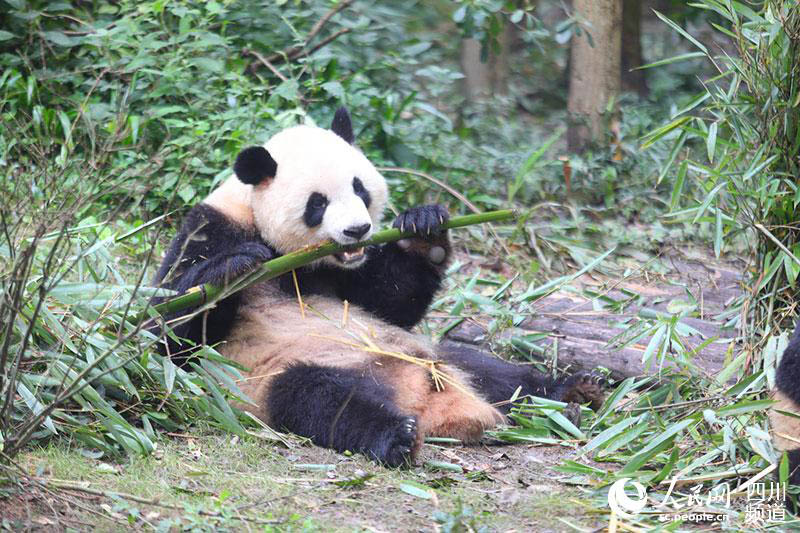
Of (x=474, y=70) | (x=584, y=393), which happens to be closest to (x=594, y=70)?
(x=584, y=393)

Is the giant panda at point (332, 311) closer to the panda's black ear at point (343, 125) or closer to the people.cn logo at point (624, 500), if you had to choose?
the panda's black ear at point (343, 125)

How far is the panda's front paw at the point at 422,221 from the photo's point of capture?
15.3ft

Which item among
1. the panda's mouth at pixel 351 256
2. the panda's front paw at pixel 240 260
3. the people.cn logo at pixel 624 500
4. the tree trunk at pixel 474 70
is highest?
the panda's front paw at pixel 240 260

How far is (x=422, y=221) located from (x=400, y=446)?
50.0 inches

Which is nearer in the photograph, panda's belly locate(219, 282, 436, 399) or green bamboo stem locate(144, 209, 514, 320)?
green bamboo stem locate(144, 209, 514, 320)

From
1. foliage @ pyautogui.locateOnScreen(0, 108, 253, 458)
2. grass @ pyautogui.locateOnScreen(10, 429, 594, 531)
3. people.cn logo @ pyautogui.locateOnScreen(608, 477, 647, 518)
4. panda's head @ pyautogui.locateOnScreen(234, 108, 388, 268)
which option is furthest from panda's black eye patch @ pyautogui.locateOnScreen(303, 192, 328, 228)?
people.cn logo @ pyautogui.locateOnScreen(608, 477, 647, 518)

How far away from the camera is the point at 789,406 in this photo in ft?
11.5

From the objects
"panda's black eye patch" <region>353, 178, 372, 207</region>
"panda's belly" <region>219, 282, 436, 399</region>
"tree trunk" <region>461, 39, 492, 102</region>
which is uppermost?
"panda's black eye patch" <region>353, 178, 372, 207</region>

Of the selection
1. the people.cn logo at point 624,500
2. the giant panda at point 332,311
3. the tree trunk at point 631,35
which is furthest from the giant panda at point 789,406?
the tree trunk at point 631,35

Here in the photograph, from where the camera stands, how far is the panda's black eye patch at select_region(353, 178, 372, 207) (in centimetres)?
475

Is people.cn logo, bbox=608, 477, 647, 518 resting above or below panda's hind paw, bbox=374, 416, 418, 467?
below

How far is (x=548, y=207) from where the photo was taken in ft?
25.5

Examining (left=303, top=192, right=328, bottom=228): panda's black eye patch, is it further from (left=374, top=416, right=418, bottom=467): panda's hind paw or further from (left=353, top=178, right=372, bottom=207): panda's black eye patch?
(left=374, top=416, right=418, bottom=467): panda's hind paw

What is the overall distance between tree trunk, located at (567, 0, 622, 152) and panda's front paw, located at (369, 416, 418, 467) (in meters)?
4.83
